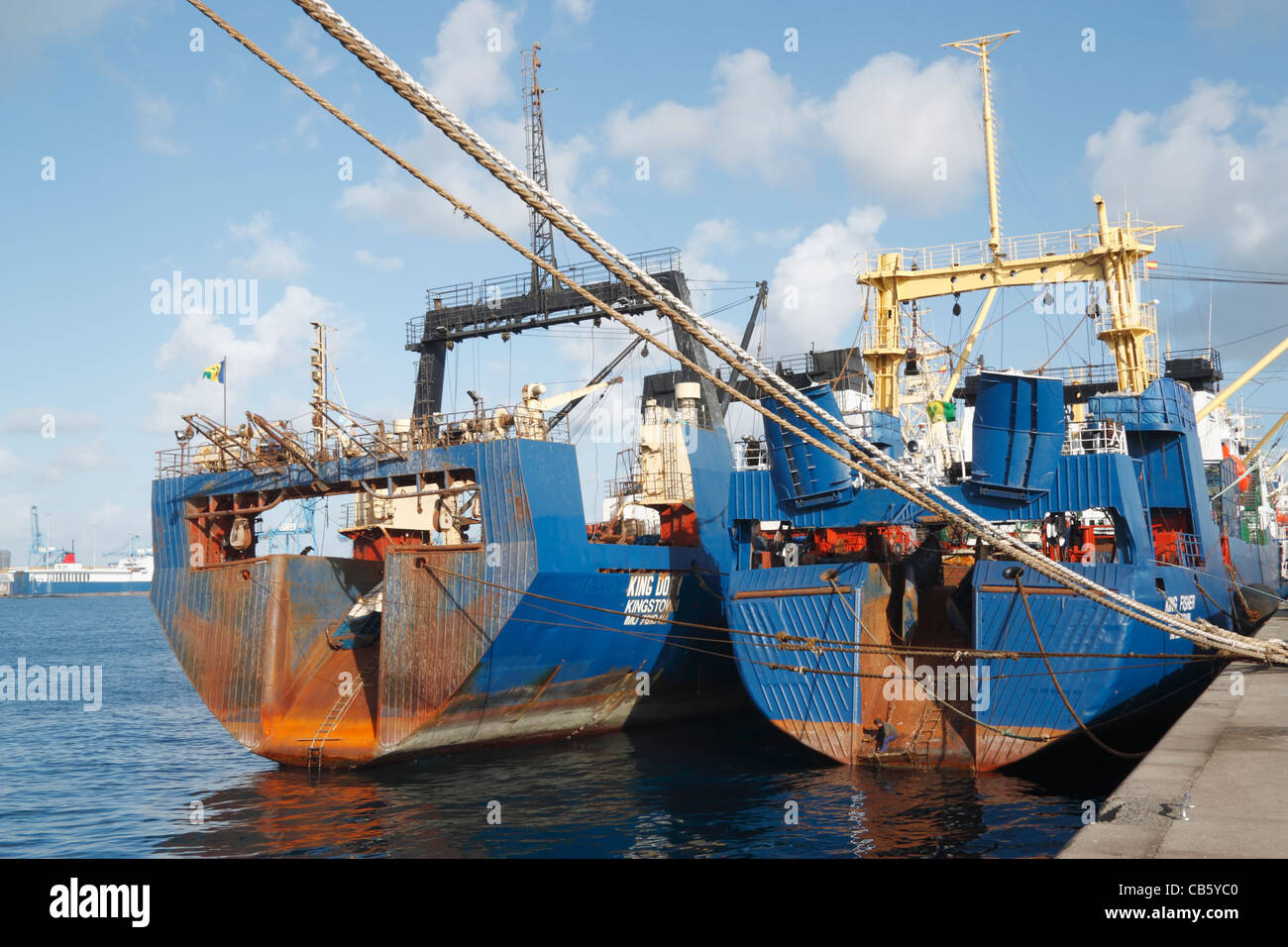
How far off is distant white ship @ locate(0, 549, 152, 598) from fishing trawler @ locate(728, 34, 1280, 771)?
174 m

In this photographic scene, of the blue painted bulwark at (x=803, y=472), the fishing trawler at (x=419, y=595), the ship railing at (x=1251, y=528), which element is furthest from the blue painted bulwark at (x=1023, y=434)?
the ship railing at (x=1251, y=528)

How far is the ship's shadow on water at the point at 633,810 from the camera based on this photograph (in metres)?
15.2

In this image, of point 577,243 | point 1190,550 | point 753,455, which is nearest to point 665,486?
point 753,455

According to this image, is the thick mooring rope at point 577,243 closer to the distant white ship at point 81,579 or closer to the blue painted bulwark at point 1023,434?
the blue painted bulwark at point 1023,434

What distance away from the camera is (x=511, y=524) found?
21172mm

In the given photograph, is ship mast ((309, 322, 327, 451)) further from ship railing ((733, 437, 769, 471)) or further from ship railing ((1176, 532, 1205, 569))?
ship railing ((1176, 532, 1205, 569))

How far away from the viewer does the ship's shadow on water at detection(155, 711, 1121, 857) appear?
1518cm

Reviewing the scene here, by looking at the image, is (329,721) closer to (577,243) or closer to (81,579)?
(577,243)

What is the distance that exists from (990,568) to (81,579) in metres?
192

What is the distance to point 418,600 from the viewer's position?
69.3 ft

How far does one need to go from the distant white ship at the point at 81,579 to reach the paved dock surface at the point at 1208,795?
7172 inches

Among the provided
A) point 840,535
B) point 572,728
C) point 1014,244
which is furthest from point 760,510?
point 1014,244
